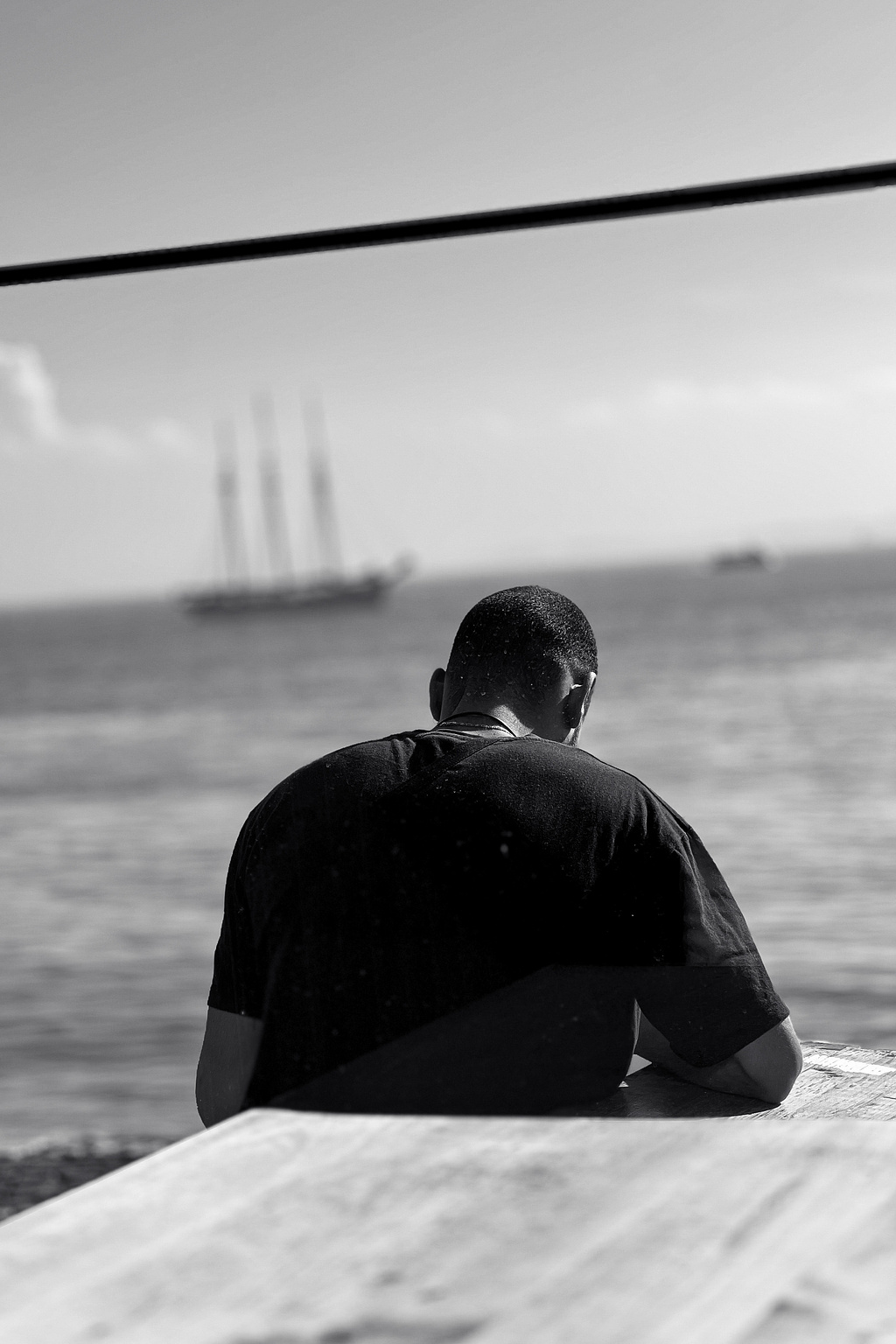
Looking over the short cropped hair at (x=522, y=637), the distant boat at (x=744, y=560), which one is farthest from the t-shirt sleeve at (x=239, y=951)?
the distant boat at (x=744, y=560)

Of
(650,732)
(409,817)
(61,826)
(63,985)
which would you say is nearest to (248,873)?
(409,817)

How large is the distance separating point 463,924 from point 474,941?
19mm

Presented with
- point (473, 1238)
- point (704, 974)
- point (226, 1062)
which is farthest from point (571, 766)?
point (473, 1238)

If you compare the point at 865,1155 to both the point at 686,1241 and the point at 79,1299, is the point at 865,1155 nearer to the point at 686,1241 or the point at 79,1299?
the point at 686,1241

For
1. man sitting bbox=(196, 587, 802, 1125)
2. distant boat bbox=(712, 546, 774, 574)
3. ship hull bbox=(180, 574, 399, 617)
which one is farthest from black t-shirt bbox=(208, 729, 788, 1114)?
distant boat bbox=(712, 546, 774, 574)

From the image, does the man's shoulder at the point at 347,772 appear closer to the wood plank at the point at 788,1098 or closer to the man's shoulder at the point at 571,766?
the man's shoulder at the point at 571,766

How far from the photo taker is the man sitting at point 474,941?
1.36m

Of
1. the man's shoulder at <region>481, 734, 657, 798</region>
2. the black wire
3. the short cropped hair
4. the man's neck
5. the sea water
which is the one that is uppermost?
the black wire

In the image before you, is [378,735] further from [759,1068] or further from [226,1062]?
[759,1068]

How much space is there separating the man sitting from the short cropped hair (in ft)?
0.42

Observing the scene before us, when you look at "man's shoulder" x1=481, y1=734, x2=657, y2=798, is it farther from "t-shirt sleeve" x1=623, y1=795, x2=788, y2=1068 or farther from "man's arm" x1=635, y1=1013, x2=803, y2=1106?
"man's arm" x1=635, y1=1013, x2=803, y2=1106

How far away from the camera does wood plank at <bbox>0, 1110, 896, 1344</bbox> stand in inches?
24.6

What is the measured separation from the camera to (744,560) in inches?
69.9

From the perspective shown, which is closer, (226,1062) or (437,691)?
A: (226,1062)
